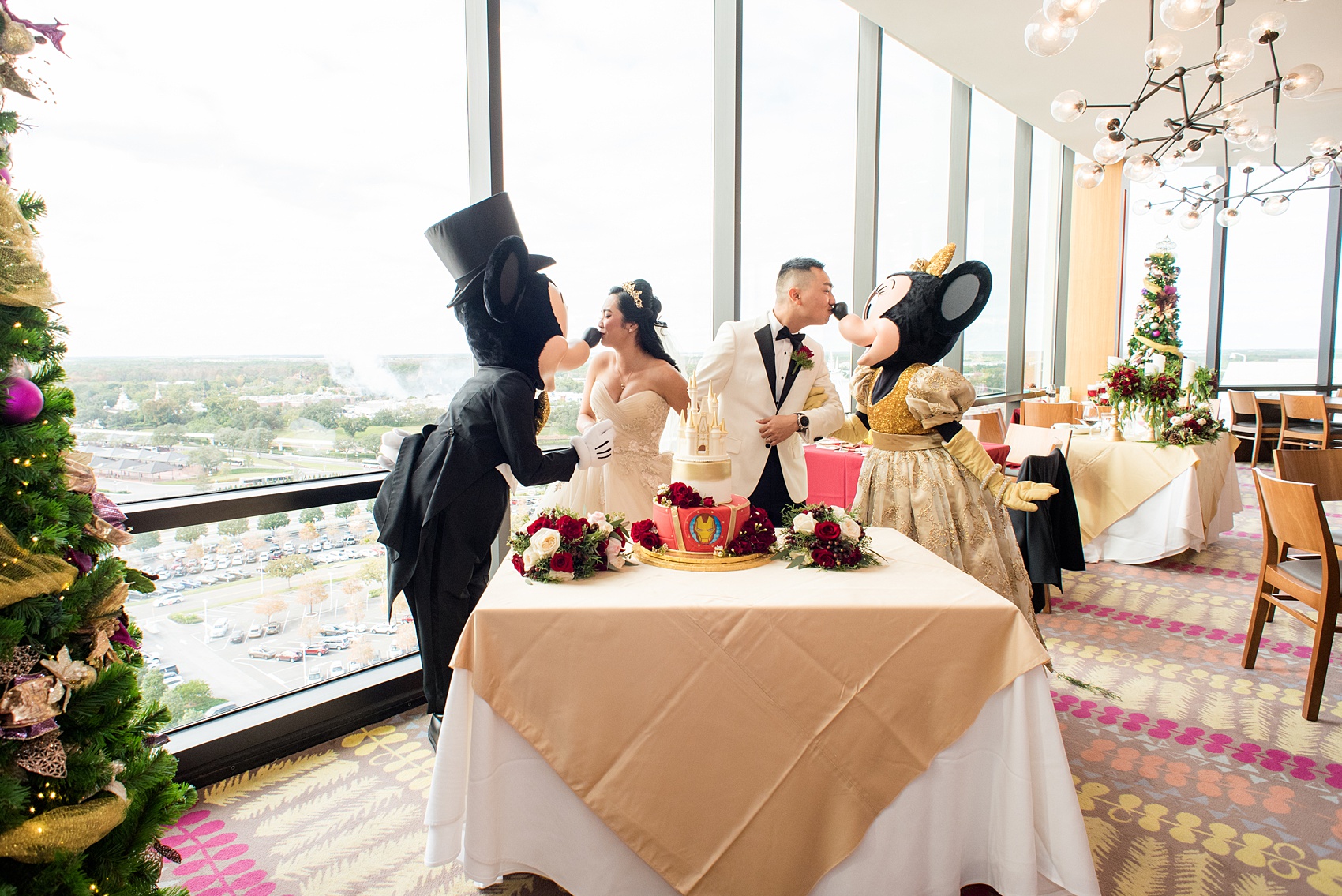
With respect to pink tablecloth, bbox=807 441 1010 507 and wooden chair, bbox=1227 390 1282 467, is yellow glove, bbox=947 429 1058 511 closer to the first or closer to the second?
pink tablecloth, bbox=807 441 1010 507

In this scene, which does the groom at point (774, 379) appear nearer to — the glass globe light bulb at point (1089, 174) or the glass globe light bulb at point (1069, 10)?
the glass globe light bulb at point (1069, 10)

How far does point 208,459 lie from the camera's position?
2.20 m

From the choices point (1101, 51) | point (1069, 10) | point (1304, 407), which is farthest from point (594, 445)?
point (1304, 407)

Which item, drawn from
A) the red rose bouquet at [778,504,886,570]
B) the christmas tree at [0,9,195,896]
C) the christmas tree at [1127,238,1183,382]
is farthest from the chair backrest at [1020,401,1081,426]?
the christmas tree at [0,9,195,896]

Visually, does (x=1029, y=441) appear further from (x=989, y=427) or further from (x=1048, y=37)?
(x=1048, y=37)

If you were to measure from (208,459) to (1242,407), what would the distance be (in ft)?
35.2

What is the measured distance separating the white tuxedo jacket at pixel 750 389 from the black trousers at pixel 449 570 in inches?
39.8

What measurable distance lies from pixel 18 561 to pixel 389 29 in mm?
2374

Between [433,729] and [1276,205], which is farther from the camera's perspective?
[1276,205]

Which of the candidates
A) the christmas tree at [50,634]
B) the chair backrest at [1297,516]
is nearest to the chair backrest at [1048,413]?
the chair backrest at [1297,516]

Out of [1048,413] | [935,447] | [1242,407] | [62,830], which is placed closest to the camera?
[62,830]

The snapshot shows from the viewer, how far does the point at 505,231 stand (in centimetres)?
206

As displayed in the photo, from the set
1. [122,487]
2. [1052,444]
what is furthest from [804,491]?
[122,487]

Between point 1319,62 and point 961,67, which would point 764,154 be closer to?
point 961,67
